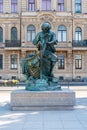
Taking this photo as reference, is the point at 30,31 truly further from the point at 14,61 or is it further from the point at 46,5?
the point at 14,61

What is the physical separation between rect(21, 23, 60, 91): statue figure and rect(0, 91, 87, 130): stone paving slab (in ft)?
5.05

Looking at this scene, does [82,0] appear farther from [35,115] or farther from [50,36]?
[35,115]

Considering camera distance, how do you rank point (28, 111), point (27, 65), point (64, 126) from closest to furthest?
point (64, 126), point (28, 111), point (27, 65)

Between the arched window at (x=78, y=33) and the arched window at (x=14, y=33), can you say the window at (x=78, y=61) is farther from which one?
the arched window at (x=14, y=33)

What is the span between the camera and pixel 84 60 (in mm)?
43094

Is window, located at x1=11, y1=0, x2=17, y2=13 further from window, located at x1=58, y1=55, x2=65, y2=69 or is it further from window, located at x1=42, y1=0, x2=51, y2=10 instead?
window, located at x1=58, y1=55, x2=65, y2=69

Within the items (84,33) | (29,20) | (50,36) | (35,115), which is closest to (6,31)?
(29,20)

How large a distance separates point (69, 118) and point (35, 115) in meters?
1.16

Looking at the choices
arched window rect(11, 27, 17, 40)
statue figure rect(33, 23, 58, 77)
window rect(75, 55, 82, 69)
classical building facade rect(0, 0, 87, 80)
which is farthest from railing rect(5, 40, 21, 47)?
statue figure rect(33, 23, 58, 77)

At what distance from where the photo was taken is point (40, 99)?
38.9ft

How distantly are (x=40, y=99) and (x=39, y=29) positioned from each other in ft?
103

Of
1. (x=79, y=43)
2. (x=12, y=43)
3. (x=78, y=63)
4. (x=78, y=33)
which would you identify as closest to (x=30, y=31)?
(x=12, y=43)

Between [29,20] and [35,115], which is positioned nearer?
[35,115]

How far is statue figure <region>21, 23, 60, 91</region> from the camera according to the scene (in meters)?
12.9
